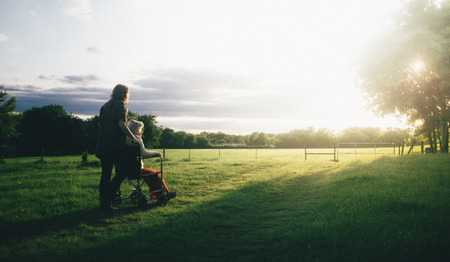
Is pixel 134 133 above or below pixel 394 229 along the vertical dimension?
above

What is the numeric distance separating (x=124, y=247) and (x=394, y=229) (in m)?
4.80

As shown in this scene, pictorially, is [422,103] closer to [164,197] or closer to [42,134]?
[164,197]

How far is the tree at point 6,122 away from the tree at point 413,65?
169 ft

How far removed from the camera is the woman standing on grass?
19.5 ft

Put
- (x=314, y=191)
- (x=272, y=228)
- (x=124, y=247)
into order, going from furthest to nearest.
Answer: (x=314, y=191) → (x=272, y=228) → (x=124, y=247)

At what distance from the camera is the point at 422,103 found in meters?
20.9

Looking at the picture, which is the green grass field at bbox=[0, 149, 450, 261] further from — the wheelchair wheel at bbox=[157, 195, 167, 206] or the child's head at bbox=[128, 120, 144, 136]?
the child's head at bbox=[128, 120, 144, 136]

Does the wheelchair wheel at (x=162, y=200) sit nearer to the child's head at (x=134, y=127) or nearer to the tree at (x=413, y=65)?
the child's head at (x=134, y=127)

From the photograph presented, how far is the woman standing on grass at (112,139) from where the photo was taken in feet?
19.5

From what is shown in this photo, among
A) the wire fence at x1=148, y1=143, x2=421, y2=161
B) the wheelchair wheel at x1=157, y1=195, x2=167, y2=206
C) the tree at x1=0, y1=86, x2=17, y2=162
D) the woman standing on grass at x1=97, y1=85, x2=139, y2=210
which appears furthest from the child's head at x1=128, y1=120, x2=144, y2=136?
the tree at x1=0, y1=86, x2=17, y2=162

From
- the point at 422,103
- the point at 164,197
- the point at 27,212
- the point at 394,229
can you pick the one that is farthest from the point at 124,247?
the point at 422,103

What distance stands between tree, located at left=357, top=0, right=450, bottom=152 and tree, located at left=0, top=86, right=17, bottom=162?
5139cm

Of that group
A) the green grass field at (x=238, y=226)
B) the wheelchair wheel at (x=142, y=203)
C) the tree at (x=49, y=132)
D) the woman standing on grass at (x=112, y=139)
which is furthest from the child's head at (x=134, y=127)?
the tree at (x=49, y=132)

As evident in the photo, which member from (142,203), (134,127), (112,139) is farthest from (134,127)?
(142,203)
